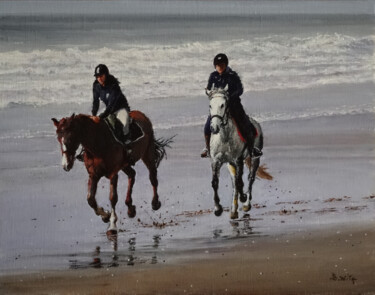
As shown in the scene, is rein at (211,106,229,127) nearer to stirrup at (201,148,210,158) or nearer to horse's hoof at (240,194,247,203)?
stirrup at (201,148,210,158)

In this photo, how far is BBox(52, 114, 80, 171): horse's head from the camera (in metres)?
5.17

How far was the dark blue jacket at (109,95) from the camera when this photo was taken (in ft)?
18.1

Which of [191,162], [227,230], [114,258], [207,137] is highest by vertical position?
[207,137]

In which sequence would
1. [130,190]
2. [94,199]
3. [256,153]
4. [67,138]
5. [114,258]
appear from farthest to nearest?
[256,153] < [130,190] < [94,199] < [114,258] < [67,138]

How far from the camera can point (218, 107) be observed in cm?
547

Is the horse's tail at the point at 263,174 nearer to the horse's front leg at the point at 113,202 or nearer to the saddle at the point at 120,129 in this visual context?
the saddle at the point at 120,129

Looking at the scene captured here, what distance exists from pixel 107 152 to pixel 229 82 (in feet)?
3.22

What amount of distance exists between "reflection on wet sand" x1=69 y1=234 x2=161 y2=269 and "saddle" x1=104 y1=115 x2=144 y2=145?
28.3 inches

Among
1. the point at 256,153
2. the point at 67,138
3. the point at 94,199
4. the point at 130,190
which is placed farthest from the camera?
the point at 256,153

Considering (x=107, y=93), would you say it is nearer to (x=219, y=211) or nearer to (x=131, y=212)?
(x=131, y=212)

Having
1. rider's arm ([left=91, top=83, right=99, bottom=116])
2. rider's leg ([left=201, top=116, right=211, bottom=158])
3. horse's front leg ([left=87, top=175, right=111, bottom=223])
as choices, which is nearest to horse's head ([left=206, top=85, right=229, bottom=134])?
rider's leg ([left=201, top=116, right=211, bottom=158])

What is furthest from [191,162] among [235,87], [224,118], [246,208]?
[235,87]

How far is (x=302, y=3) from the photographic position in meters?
5.70

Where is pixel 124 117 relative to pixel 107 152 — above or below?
above
